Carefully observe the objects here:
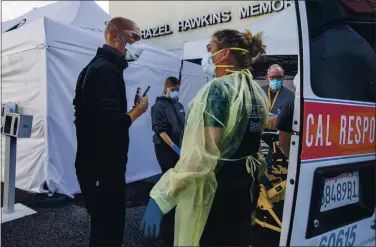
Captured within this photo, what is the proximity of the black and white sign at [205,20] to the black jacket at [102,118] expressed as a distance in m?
9.26

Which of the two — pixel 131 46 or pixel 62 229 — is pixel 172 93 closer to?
pixel 131 46

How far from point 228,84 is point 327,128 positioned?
501 millimetres

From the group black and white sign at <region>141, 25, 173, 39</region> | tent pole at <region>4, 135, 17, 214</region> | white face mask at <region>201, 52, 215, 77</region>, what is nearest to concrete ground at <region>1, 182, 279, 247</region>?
tent pole at <region>4, 135, 17, 214</region>

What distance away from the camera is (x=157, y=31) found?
12.4 meters

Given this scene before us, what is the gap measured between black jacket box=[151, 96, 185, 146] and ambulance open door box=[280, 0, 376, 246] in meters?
2.34

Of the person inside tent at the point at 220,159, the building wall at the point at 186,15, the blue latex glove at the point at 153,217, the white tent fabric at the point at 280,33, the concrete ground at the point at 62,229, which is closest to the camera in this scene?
the person inside tent at the point at 220,159

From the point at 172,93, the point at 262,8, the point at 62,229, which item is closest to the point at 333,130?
the point at 172,93

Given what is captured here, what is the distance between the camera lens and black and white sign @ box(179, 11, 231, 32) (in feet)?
34.6

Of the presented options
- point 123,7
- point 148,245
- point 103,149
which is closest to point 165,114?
point 148,245

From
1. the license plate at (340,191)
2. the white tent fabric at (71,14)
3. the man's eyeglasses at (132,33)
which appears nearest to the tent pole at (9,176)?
the man's eyeglasses at (132,33)

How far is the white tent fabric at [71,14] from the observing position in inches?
215

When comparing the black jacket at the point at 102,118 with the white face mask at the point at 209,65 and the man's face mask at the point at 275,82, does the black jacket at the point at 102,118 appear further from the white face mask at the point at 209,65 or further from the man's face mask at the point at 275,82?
the man's face mask at the point at 275,82

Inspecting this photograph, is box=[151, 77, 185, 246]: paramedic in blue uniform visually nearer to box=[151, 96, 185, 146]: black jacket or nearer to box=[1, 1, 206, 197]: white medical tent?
box=[151, 96, 185, 146]: black jacket

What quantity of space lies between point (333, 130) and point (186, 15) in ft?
36.1
